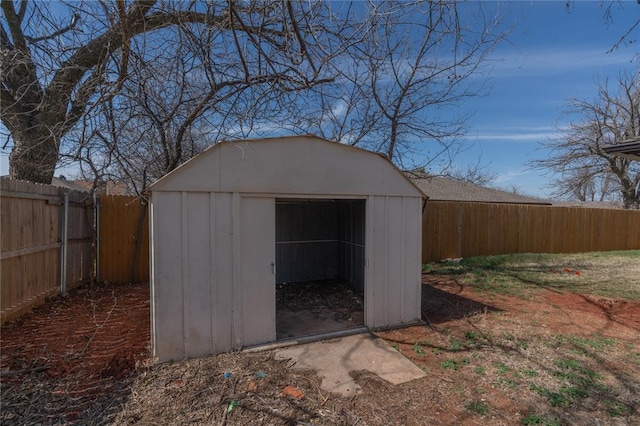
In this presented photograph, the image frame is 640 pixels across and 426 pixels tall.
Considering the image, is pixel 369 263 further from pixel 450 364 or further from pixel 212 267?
pixel 212 267

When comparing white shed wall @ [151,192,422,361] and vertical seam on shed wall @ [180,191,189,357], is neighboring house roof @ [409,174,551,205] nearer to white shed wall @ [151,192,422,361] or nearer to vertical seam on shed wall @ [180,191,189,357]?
white shed wall @ [151,192,422,361]

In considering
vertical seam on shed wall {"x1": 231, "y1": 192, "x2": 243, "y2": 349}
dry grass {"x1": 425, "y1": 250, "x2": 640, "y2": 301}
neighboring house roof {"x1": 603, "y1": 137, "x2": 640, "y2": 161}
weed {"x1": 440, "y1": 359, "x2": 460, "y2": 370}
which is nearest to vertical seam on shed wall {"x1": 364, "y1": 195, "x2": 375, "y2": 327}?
weed {"x1": 440, "y1": 359, "x2": 460, "y2": 370}

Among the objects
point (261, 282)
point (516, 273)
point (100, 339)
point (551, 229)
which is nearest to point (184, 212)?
point (261, 282)

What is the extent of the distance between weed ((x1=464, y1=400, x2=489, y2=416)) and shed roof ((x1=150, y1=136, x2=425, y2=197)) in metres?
2.78


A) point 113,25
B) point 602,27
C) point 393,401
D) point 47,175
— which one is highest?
point 113,25

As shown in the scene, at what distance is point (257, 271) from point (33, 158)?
5.43 metres

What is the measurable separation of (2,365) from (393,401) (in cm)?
415

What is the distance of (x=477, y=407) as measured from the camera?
3.09 metres

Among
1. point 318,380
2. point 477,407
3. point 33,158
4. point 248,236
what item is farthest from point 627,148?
point 33,158

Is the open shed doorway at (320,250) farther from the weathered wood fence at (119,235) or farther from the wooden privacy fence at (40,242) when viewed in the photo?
the wooden privacy fence at (40,242)

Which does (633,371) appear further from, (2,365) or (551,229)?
(551,229)

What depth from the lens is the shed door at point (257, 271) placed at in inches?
166

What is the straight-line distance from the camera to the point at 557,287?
7.81 metres

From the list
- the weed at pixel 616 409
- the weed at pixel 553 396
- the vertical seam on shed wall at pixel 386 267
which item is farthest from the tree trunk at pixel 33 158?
the weed at pixel 616 409
